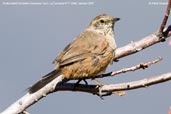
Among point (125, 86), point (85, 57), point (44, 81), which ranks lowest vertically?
point (85, 57)

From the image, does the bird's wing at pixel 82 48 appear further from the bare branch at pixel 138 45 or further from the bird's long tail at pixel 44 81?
the bare branch at pixel 138 45

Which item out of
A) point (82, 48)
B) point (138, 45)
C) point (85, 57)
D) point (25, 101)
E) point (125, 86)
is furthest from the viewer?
point (82, 48)

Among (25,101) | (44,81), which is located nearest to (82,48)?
(44,81)

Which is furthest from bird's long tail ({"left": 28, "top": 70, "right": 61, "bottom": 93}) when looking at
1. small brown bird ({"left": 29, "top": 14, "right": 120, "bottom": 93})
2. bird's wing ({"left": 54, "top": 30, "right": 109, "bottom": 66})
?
bird's wing ({"left": 54, "top": 30, "right": 109, "bottom": 66})

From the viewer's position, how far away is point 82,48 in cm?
531

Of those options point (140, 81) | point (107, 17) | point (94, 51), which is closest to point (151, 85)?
point (140, 81)

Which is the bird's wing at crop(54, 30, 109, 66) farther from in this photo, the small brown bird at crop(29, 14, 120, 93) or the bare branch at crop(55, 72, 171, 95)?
the bare branch at crop(55, 72, 171, 95)

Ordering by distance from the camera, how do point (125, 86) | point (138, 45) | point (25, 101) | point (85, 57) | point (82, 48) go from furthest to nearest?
point (82, 48) < point (85, 57) < point (138, 45) < point (25, 101) < point (125, 86)

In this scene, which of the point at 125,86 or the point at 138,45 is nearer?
the point at 125,86

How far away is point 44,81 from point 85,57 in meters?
1.12

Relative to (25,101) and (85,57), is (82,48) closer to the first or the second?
(85,57)

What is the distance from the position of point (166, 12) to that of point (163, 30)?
66cm

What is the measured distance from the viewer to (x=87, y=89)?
3699 mm

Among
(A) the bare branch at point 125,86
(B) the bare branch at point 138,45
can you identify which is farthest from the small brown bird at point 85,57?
(B) the bare branch at point 138,45
